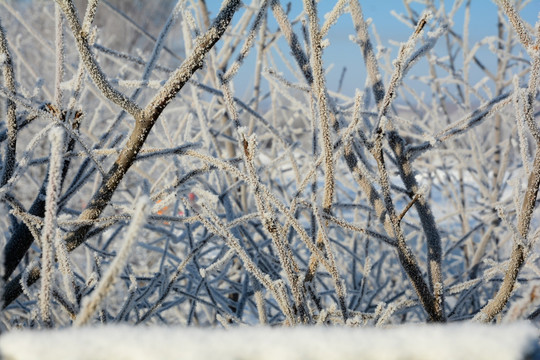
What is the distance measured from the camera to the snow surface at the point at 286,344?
0.76 feet

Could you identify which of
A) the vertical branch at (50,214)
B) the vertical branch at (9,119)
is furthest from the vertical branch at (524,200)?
the vertical branch at (9,119)

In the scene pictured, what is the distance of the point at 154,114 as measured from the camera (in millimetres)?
578

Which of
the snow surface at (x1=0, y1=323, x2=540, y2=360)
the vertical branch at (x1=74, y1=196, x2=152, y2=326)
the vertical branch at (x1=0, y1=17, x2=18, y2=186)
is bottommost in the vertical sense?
the snow surface at (x1=0, y1=323, x2=540, y2=360)

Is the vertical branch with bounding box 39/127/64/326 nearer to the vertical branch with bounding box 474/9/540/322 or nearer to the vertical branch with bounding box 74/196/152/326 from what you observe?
the vertical branch with bounding box 74/196/152/326

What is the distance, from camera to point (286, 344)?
235 millimetres

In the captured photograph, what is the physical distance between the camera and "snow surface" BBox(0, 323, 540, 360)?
0.23m

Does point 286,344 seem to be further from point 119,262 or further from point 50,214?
point 50,214

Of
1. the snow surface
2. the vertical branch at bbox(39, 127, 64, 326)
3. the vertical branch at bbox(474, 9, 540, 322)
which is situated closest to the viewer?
the snow surface

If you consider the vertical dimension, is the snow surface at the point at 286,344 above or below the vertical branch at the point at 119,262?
below

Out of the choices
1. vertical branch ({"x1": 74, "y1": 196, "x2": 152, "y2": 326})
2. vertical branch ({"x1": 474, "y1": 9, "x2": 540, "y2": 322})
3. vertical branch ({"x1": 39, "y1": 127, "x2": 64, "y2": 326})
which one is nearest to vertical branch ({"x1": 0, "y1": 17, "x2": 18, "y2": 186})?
vertical branch ({"x1": 39, "y1": 127, "x2": 64, "y2": 326})

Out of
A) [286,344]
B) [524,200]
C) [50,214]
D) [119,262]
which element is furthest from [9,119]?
[524,200]

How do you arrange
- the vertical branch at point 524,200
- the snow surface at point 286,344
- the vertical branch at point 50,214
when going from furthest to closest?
1. the vertical branch at point 524,200
2. the vertical branch at point 50,214
3. the snow surface at point 286,344

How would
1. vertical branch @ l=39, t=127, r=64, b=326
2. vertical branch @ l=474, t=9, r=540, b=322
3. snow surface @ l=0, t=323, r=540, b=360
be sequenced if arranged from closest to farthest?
snow surface @ l=0, t=323, r=540, b=360 < vertical branch @ l=39, t=127, r=64, b=326 < vertical branch @ l=474, t=9, r=540, b=322

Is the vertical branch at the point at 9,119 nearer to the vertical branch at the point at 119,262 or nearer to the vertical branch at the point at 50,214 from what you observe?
the vertical branch at the point at 50,214
